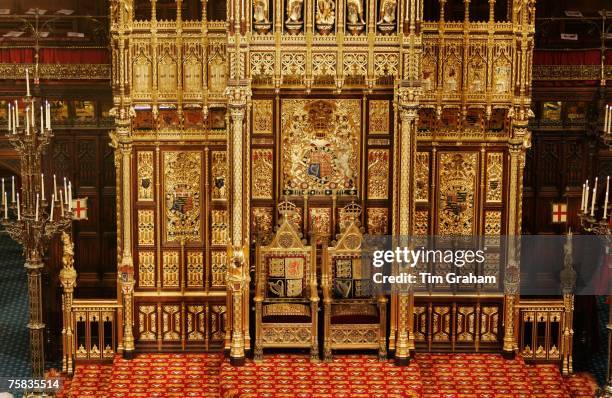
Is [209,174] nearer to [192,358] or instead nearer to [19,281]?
[192,358]

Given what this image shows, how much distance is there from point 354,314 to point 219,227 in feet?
8.62

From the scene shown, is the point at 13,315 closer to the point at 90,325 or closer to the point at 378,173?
the point at 90,325

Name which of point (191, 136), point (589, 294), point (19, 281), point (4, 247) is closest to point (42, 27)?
point (191, 136)

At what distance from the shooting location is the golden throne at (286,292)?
22266mm

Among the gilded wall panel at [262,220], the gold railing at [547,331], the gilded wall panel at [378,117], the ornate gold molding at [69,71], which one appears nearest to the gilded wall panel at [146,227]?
the gilded wall panel at [262,220]

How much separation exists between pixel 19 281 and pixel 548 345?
1255cm

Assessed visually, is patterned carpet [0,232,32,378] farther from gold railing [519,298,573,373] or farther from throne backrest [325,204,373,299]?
gold railing [519,298,573,373]

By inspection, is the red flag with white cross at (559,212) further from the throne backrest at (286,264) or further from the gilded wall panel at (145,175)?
the gilded wall panel at (145,175)

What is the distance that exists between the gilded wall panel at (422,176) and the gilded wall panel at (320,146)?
103cm

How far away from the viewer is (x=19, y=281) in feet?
100

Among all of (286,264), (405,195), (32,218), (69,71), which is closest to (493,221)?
(405,195)

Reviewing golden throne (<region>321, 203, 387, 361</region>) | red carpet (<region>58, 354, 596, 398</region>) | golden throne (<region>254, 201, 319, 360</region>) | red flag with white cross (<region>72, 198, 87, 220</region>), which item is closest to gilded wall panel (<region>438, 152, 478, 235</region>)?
golden throne (<region>321, 203, 387, 361</region>)

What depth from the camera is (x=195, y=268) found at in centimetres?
2320

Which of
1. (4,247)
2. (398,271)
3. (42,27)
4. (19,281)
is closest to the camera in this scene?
(398,271)
